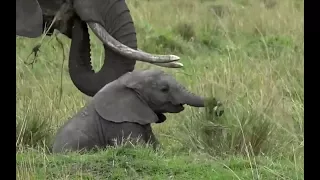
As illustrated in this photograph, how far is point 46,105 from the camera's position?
547 centimetres

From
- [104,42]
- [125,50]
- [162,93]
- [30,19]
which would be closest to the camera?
[162,93]

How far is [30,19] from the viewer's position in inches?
215

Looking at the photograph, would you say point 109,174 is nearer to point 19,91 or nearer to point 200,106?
point 200,106

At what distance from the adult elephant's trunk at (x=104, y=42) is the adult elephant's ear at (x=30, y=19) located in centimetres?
24

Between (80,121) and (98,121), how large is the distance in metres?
0.10

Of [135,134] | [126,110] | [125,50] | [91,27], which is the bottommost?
[135,134]

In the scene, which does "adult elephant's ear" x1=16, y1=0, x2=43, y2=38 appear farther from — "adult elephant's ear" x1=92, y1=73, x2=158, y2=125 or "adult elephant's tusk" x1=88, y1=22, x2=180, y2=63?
"adult elephant's ear" x1=92, y1=73, x2=158, y2=125

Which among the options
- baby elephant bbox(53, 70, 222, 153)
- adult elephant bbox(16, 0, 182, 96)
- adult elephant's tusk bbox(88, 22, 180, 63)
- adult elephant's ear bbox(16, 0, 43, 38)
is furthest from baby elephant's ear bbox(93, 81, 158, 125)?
adult elephant's ear bbox(16, 0, 43, 38)

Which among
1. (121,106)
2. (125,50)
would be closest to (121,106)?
(121,106)

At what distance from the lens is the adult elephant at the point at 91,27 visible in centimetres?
525

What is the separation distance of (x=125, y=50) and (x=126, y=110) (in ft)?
2.09

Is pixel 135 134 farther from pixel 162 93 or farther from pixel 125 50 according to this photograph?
pixel 125 50

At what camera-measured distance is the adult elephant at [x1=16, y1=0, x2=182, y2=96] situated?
5250mm
